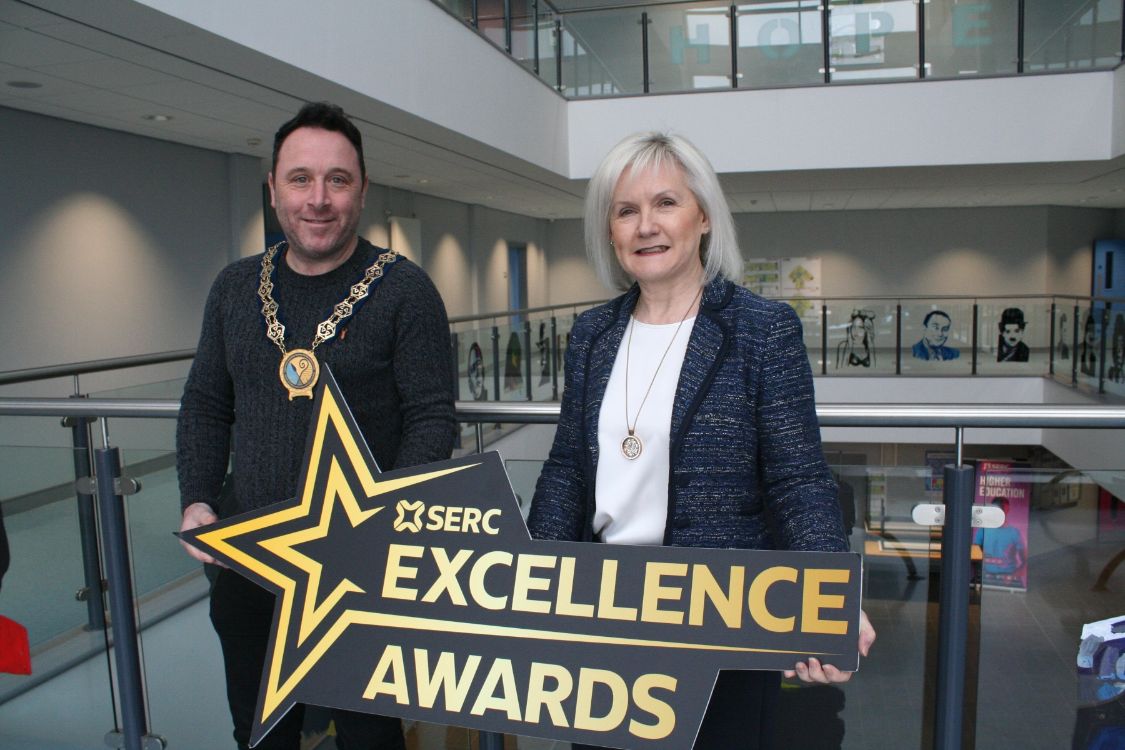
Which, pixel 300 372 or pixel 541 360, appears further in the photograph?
pixel 541 360

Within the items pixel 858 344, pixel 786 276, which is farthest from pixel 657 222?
pixel 786 276

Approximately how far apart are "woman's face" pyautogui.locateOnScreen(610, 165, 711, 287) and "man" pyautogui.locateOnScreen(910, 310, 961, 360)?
11.2m

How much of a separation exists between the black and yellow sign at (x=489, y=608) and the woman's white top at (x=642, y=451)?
9 centimetres

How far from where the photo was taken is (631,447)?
1318mm

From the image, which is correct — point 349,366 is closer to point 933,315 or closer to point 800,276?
point 933,315

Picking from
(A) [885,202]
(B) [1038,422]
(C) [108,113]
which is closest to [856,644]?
(B) [1038,422]

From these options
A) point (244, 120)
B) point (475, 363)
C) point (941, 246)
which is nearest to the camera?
point (244, 120)

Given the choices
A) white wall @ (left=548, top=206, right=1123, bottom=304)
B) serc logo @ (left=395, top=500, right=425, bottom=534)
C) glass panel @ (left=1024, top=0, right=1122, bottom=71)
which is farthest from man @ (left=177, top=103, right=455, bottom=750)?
white wall @ (left=548, top=206, right=1123, bottom=304)

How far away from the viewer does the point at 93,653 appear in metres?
2.16

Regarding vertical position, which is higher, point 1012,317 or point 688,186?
point 688,186

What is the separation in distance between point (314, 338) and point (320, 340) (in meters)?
0.02

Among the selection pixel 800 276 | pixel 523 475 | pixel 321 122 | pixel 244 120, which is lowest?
pixel 523 475

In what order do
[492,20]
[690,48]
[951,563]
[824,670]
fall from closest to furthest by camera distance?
1. [824,670]
2. [951,563]
3. [492,20]
4. [690,48]

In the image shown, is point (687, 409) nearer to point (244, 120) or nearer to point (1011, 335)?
point (244, 120)
